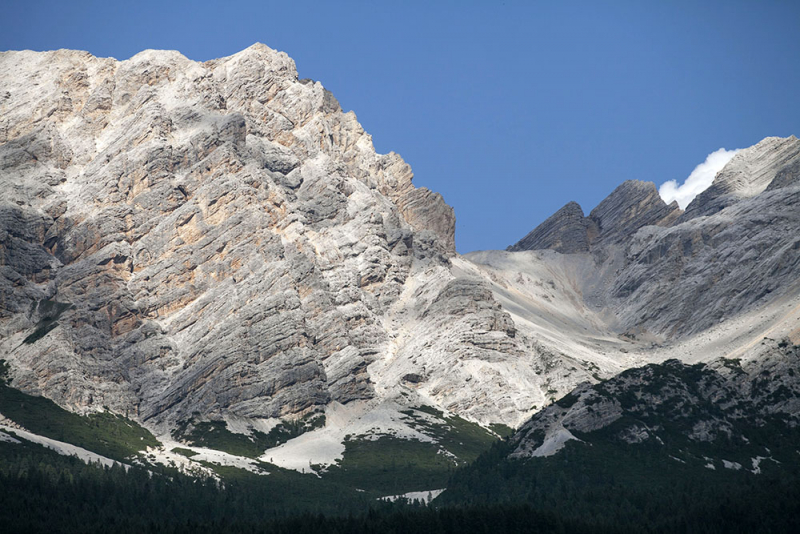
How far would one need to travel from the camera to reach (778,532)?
200 meters
